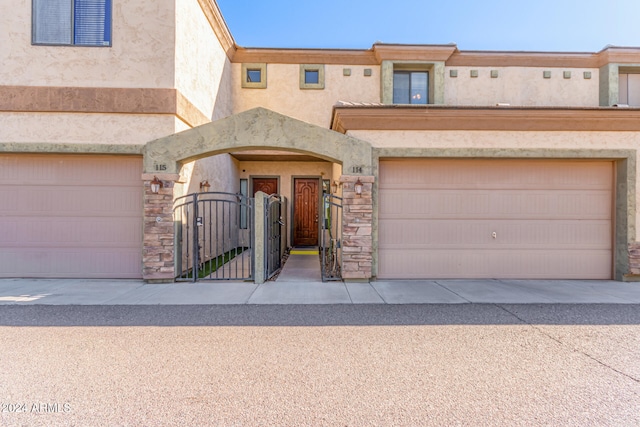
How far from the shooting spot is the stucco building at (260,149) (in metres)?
7.26

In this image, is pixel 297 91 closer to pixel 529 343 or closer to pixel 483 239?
pixel 483 239

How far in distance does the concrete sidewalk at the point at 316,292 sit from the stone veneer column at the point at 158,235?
334 millimetres

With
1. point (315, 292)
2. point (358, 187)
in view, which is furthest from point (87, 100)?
point (315, 292)

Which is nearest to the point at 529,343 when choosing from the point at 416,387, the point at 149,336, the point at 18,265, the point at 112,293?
the point at 416,387

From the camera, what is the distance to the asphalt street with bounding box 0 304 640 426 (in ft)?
9.01

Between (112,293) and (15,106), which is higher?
(15,106)

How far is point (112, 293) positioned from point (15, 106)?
5.12 meters

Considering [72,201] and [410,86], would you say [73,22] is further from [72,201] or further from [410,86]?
[410,86]

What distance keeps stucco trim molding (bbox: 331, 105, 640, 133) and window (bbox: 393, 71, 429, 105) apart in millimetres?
5506

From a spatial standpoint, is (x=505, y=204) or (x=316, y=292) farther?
(x=505, y=204)

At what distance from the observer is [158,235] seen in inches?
283

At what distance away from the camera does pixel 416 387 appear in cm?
314

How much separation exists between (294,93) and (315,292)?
9.08 m

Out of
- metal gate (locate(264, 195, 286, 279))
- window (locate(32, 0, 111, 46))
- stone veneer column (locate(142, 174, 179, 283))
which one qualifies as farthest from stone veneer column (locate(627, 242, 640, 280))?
window (locate(32, 0, 111, 46))
